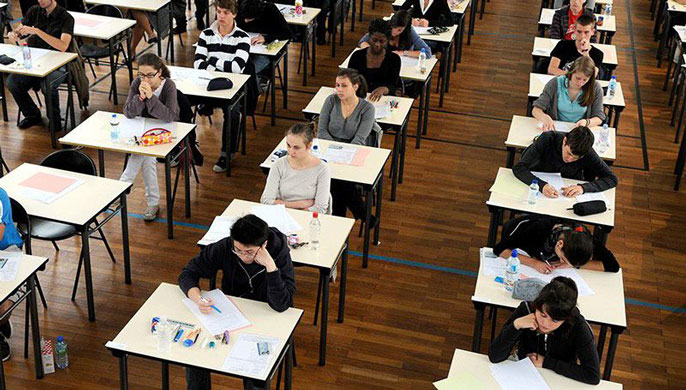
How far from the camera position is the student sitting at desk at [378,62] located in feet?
25.3

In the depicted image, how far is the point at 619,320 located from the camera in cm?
476

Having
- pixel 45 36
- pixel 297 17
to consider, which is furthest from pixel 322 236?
pixel 297 17

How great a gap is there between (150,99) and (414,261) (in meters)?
2.54

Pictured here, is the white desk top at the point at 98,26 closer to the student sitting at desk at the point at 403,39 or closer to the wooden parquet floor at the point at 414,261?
the wooden parquet floor at the point at 414,261

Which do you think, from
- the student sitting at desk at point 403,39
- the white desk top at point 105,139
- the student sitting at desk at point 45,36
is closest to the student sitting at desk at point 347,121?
the white desk top at point 105,139

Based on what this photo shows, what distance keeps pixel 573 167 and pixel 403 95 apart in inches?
97.5

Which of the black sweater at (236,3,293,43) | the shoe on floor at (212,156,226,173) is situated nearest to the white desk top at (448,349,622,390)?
the shoe on floor at (212,156,226,173)

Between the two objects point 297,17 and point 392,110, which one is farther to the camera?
point 297,17

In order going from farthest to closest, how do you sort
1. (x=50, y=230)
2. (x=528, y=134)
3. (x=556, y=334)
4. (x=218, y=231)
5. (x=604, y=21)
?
(x=604, y=21), (x=528, y=134), (x=50, y=230), (x=218, y=231), (x=556, y=334)

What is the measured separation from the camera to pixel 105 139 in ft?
21.6

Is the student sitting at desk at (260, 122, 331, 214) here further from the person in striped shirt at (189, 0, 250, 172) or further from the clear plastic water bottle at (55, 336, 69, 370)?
the person in striped shirt at (189, 0, 250, 172)

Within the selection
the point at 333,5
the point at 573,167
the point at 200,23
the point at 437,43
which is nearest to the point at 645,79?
the point at 437,43

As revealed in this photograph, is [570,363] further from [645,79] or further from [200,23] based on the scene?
[200,23]

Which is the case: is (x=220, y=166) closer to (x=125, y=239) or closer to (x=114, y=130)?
(x=114, y=130)
